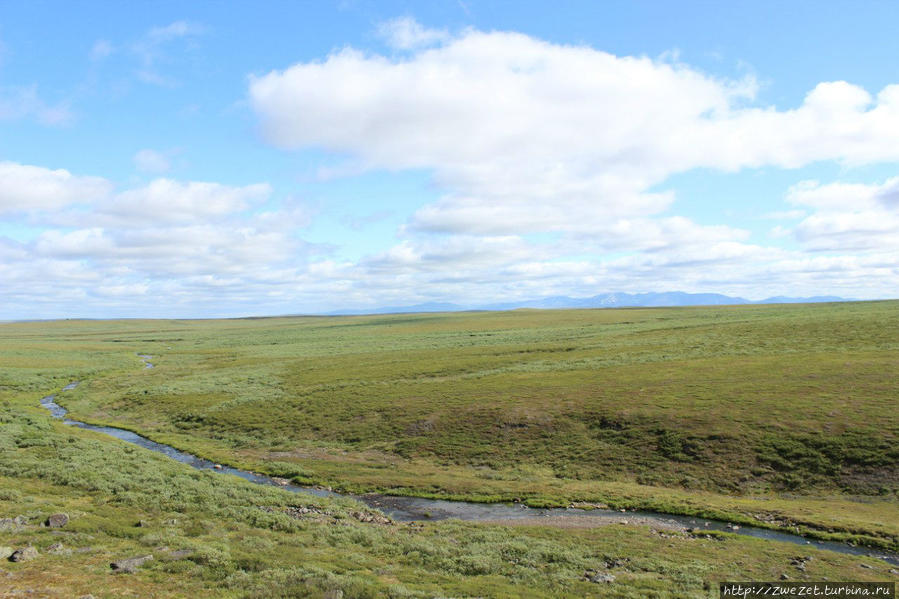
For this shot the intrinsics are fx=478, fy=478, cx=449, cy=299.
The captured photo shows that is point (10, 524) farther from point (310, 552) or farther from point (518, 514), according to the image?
point (518, 514)

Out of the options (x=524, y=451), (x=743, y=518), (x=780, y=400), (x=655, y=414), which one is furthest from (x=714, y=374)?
(x=743, y=518)

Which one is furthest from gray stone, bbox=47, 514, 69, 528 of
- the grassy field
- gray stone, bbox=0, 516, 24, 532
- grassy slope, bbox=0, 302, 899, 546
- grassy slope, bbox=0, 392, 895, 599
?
grassy slope, bbox=0, 302, 899, 546

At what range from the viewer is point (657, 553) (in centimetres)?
2145

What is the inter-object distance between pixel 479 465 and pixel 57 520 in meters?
26.0

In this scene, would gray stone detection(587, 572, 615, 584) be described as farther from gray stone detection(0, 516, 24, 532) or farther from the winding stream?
gray stone detection(0, 516, 24, 532)

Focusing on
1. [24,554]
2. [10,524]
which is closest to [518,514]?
[24,554]

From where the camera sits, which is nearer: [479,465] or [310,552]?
[310,552]

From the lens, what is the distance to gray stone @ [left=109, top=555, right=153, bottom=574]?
16750mm

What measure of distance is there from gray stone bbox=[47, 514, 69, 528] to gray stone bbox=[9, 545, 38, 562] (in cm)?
351

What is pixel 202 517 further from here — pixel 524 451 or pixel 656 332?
pixel 656 332

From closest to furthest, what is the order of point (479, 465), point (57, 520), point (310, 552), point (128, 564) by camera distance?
point (128, 564) < point (310, 552) < point (57, 520) < point (479, 465)

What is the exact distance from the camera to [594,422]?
42062mm

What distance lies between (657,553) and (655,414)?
21804 millimetres

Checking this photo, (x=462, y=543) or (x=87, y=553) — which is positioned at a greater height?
(x=87, y=553)
